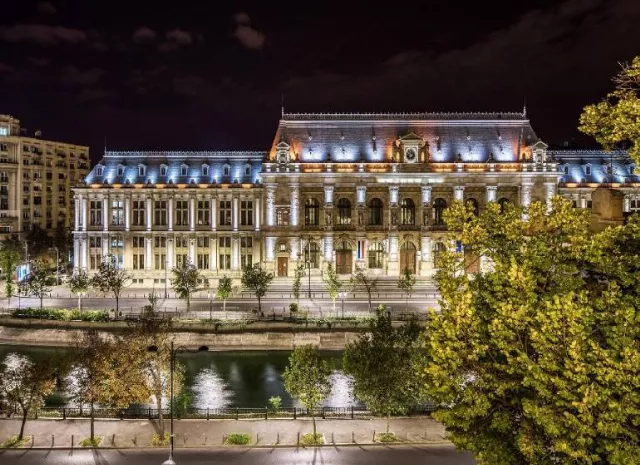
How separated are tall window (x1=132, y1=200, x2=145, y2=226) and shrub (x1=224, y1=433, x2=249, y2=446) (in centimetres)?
6798

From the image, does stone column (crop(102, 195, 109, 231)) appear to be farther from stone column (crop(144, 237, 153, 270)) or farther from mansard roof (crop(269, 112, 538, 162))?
mansard roof (crop(269, 112, 538, 162))

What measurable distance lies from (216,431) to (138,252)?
64.9 metres

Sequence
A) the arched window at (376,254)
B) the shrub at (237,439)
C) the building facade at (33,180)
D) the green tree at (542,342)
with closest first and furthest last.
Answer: the green tree at (542,342) < the shrub at (237,439) < the arched window at (376,254) < the building facade at (33,180)

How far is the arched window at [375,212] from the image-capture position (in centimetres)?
9550

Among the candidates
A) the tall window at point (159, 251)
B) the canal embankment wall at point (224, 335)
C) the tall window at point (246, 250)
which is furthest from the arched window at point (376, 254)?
the canal embankment wall at point (224, 335)

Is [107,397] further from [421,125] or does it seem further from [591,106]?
[421,125]

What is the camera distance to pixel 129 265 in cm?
9544

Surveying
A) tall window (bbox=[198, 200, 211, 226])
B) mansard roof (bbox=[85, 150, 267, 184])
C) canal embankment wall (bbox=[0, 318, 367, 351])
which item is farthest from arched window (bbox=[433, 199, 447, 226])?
canal embankment wall (bbox=[0, 318, 367, 351])

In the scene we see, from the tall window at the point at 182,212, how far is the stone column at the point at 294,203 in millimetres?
17312

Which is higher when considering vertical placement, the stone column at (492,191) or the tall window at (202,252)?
the stone column at (492,191)

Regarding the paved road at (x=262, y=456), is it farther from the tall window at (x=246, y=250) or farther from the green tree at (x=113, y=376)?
the tall window at (x=246, y=250)

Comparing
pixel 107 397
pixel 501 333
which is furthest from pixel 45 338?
pixel 501 333

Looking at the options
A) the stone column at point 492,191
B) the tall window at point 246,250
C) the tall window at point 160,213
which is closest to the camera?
the stone column at point 492,191

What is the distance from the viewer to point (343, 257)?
9506cm
